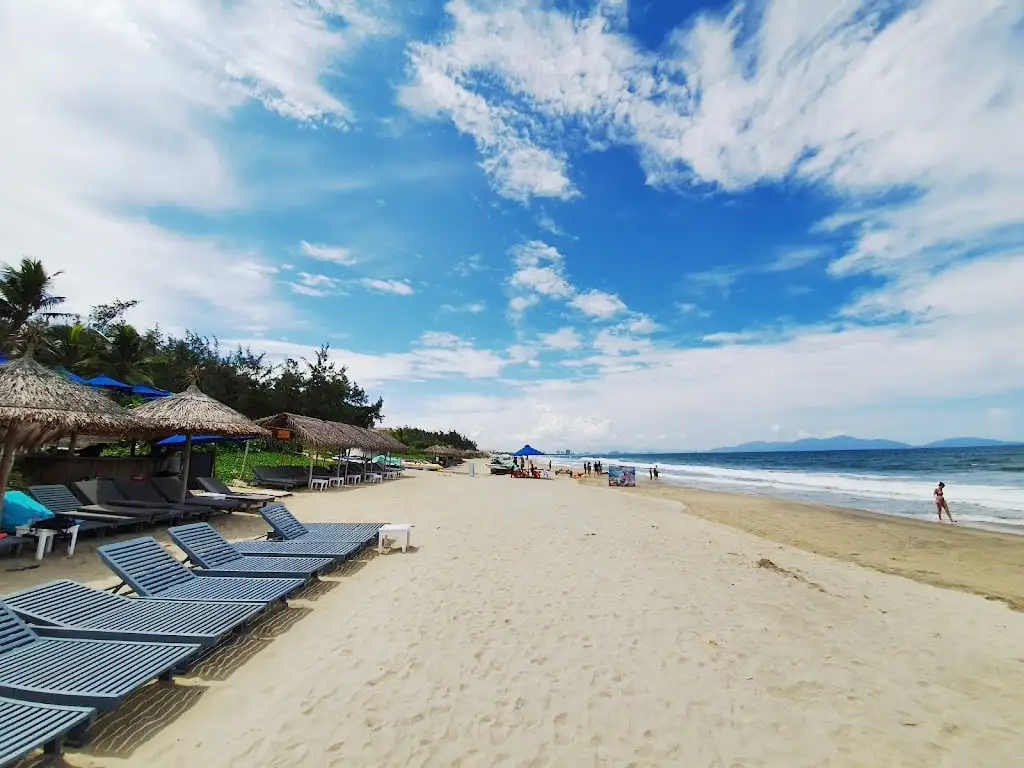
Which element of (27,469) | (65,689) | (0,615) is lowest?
(65,689)

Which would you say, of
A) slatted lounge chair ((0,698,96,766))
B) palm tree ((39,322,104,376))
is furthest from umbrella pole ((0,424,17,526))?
palm tree ((39,322,104,376))

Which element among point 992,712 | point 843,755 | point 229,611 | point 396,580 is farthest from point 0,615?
point 992,712

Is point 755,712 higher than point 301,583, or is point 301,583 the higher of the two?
point 301,583

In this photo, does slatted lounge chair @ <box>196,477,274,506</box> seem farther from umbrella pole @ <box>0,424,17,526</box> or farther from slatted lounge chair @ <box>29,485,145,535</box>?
umbrella pole @ <box>0,424,17,526</box>

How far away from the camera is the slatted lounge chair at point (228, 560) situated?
5832mm

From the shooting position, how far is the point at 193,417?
11227 mm


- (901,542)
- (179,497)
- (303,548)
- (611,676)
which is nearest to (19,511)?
(179,497)

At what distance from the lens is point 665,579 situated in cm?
695

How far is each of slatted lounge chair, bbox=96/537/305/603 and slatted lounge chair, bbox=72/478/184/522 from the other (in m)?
4.67

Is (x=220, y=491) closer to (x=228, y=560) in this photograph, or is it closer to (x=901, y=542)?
(x=228, y=560)

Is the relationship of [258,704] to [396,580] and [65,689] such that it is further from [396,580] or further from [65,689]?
[396,580]

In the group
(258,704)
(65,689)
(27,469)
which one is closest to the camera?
(65,689)

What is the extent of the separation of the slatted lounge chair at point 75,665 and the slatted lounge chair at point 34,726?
0.23 ft

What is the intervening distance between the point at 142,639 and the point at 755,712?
4490 mm
